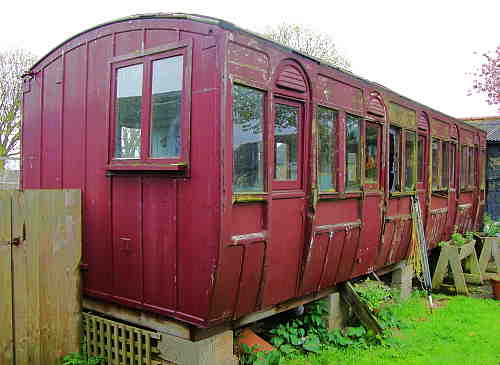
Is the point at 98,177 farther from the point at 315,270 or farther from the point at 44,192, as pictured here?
the point at 315,270

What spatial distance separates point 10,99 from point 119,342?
22086mm

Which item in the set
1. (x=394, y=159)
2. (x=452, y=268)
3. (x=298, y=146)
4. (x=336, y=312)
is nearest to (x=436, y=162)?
(x=452, y=268)

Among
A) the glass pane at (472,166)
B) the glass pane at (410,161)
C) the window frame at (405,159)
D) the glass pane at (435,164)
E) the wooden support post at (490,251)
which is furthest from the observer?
the glass pane at (472,166)

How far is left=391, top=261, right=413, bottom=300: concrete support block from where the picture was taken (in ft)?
29.6

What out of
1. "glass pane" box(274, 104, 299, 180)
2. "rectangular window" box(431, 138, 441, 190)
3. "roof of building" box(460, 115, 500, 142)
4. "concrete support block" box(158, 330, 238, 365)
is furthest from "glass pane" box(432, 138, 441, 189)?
"roof of building" box(460, 115, 500, 142)

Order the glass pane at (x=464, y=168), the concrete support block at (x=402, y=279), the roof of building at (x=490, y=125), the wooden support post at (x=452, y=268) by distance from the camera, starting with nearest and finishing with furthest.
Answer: the concrete support block at (x=402, y=279)
the wooden support post at (x=452, y=268)
the glass pane at (x=464, y=168)
the roof of building at (x=490, y=125)

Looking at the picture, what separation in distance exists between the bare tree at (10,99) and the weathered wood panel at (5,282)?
20683 millimetres

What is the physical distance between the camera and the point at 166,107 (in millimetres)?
4629

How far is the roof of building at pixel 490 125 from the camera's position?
16747 millimetres

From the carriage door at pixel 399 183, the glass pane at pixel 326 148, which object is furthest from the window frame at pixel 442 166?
the glass pane at pixel 326 148

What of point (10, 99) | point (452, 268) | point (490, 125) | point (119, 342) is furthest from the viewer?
point (10, 99)

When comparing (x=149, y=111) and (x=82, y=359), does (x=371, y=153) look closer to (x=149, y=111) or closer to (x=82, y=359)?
(x=149, y=111)

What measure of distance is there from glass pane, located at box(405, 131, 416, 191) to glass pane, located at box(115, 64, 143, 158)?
5634mm

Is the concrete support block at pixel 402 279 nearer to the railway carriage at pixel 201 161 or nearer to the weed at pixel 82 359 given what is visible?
the railway carriage at pixel 201 161
